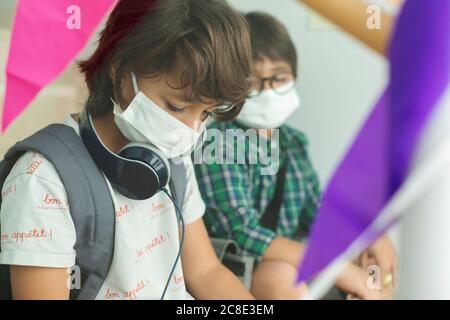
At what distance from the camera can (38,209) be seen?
0.86 metres

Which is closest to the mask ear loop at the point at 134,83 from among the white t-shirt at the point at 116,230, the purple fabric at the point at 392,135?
the white t-shirt at the point at 116,230

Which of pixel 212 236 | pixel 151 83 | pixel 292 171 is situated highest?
pixel 151 83

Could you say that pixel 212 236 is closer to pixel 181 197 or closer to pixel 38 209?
pixel 181 197

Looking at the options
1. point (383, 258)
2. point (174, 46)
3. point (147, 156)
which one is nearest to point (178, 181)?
point (147, 156)

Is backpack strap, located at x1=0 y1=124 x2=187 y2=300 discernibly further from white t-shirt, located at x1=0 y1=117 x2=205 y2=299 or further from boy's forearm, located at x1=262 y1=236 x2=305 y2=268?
boy's forearm, located at x1=262 y1=236 x2=305 y2=268

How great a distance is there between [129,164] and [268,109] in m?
0.22

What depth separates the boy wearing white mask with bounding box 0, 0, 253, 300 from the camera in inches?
34.0

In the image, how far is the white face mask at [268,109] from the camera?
97cm

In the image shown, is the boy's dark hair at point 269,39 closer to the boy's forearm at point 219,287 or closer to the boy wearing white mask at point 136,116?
the boy wearing white mask at point 136,116

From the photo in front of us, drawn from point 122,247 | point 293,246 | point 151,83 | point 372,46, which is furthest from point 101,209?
point 372,46

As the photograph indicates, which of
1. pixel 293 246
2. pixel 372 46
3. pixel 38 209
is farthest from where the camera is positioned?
pixel 293 246

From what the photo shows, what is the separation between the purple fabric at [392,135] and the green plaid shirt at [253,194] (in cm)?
20

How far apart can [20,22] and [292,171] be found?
18.1 inches

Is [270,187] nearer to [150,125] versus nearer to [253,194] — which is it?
[253,194]
